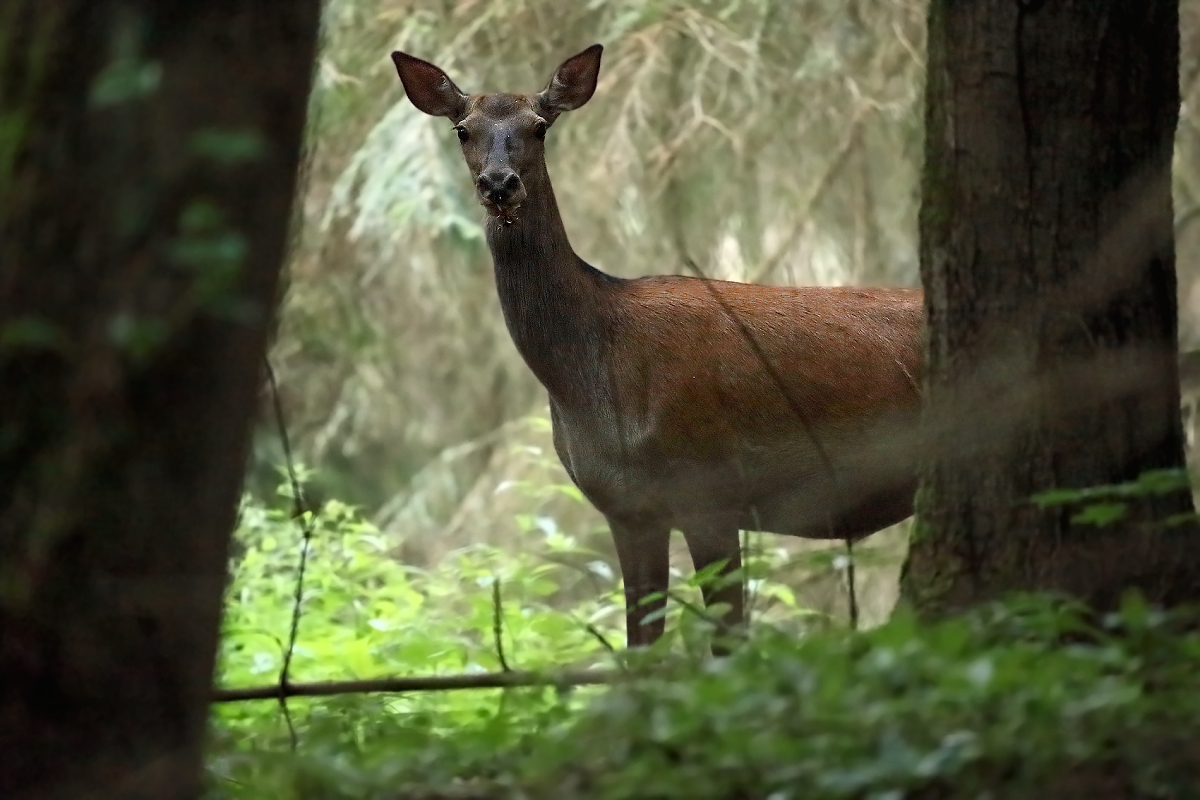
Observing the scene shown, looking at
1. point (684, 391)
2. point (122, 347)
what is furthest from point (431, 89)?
point (122, 347)

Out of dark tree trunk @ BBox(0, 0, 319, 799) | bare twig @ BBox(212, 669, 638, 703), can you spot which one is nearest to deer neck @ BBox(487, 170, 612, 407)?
bare twig @ BBox(212, 669, 638, 703)

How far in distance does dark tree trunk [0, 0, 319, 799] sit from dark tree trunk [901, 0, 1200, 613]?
1670 mm

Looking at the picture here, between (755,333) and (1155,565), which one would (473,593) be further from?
(1155,565)

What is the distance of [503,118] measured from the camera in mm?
6809

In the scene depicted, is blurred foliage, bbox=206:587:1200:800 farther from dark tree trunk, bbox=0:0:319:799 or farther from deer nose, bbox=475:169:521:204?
deer nose, bbox=475:169:521:204

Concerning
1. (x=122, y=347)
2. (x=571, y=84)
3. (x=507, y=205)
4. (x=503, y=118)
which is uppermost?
(x=571, y=84)

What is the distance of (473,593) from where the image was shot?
8492 millimetres

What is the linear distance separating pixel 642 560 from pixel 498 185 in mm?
1721

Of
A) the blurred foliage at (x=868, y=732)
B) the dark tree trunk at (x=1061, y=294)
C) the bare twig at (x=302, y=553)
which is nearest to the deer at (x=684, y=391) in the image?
the bare twig at (x=302, y=553)

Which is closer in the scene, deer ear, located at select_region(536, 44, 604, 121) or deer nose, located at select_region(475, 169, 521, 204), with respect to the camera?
Result: deer nose, located at select_region(475, 169, 521, 204)

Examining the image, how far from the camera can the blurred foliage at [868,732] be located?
268cm

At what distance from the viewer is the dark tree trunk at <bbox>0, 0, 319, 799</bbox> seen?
2.64 m

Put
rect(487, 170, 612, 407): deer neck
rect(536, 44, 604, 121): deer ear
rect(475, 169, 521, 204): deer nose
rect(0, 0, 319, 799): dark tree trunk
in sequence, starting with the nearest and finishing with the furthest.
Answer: rect(0, 0, 319, 799): dark tree trunk → rect(475, 169, 521, 204): deer nose → rect(487, 170, 612, 407): deer neck → rect(536, 44, 604, 121): deer ear

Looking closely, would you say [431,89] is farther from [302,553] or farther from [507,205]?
[302,553]
